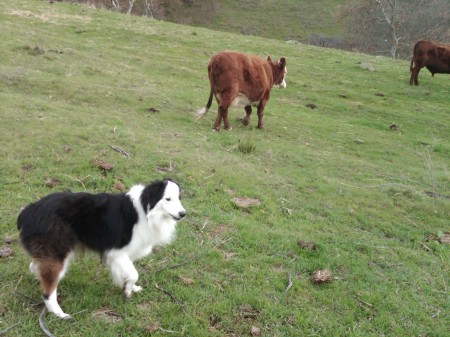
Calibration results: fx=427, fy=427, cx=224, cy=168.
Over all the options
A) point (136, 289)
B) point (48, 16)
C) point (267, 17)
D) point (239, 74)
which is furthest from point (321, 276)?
point (267, 17)

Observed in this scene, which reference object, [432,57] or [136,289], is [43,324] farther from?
[432,57]

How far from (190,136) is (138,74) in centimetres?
657

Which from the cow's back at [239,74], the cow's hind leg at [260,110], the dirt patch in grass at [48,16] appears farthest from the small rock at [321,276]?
the dirt patch in grass at [48,16]

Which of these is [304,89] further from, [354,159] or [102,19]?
[102,19]

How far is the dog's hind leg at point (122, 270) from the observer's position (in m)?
4.06

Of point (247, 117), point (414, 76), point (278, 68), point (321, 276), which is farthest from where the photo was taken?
point (414, 76)

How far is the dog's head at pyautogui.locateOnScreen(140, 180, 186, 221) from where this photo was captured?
13.2 ft

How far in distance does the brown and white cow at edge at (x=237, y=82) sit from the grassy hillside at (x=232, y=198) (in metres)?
0.62

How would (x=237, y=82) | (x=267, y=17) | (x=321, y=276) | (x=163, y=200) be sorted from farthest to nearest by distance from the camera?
1. (x=267, y=17)
2. (x=237, y=82)
3. (x=321, y=276)
4. (x=163, y=200)

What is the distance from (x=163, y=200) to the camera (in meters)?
4.05

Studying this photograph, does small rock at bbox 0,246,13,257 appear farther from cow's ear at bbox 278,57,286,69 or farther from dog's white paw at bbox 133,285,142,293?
cow's ear at bbox 278,57,286,69

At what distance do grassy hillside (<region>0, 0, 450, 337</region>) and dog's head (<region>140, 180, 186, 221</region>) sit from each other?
0.86 m

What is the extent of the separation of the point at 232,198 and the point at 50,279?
3.58m

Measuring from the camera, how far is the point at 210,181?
7.22 metres
